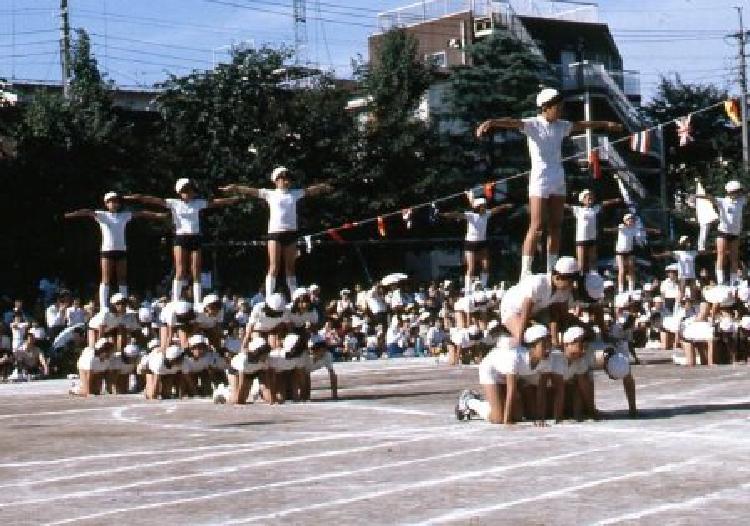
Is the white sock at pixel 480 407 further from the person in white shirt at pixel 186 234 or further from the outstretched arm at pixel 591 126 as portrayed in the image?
the person in white shirt at pixel 186 234

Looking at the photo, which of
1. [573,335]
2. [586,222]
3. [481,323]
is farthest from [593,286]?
[481,323]

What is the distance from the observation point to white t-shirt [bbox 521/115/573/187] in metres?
19.0

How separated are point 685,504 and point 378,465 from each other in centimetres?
317

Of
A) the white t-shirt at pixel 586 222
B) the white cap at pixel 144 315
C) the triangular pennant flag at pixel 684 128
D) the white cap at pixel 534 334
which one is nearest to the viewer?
the white cap at pixel 534 334

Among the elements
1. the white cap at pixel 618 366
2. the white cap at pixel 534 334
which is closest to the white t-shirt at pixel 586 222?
the white cap at pixel 618 366

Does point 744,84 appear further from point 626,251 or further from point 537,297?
point 537,297

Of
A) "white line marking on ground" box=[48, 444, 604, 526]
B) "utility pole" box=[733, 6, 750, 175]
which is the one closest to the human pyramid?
"white line marking on ground" box=[48, 444, 604, 526]

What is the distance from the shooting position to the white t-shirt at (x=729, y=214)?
90.6 ft

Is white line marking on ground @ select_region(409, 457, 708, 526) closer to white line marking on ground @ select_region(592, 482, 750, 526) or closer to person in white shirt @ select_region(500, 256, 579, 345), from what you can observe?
white line marking on ground @ select_region(592, 482, 750, 526)

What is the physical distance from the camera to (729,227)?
2786cm

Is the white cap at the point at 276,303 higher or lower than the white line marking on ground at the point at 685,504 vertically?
higher

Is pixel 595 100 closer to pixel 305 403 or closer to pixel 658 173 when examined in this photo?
pixel 658 173

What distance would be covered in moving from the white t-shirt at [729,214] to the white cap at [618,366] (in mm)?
13538

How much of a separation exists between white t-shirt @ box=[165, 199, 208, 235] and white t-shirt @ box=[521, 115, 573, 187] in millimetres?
7663
